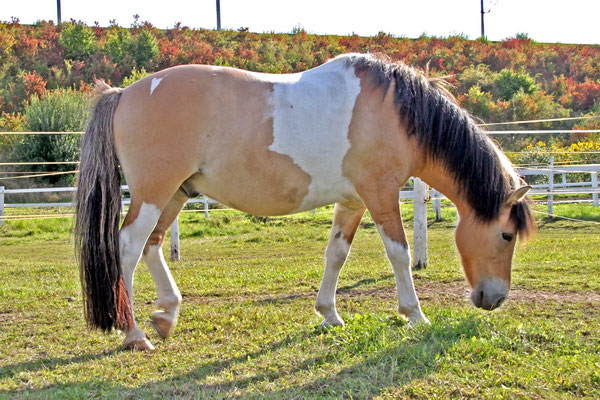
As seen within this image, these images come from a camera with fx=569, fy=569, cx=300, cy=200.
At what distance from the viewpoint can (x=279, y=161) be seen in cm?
429

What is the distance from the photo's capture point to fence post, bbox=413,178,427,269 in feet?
25.6

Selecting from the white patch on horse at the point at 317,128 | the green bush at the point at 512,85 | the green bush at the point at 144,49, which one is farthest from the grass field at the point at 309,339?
the green bush at the point at 512,85

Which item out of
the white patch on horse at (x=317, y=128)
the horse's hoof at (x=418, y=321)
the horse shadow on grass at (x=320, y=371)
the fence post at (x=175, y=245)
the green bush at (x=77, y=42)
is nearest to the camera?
the horse shadow on grass at (x=320, y=371)

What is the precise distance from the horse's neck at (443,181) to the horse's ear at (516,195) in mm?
293

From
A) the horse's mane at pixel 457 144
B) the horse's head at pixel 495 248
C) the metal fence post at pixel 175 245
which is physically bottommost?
the metal fence post at pixel 175 245

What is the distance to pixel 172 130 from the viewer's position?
13.9 feet

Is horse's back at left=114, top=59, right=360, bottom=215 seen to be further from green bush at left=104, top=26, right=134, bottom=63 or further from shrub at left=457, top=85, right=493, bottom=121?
green bush at left=104, top=26, right=134, bottom=63

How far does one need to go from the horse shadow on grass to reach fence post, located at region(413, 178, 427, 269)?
3731 millimetres

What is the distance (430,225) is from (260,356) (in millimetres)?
10122

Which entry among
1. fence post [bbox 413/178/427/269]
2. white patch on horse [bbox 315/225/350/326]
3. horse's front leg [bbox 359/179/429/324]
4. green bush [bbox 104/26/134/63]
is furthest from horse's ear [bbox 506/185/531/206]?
green bush [bbox 104/26/134/63]

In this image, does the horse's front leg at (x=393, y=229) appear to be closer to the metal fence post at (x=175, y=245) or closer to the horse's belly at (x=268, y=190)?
the horse's belly at (x=268, y=190)

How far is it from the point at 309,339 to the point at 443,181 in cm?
164

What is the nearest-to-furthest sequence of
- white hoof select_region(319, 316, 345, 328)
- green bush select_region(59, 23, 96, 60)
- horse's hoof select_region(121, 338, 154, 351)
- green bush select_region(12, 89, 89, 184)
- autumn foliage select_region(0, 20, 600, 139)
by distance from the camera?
horse's hoof select_region(121, 338, 154, 351) → white hoof select_region(319, 316, 345, 328) → green bush select_region(12, 89, 89, 184) → autumn foliage select_region(0, 20, 600, 139) → green bush select_region(59, 23, 96, 60)

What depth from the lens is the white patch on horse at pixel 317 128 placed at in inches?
168
